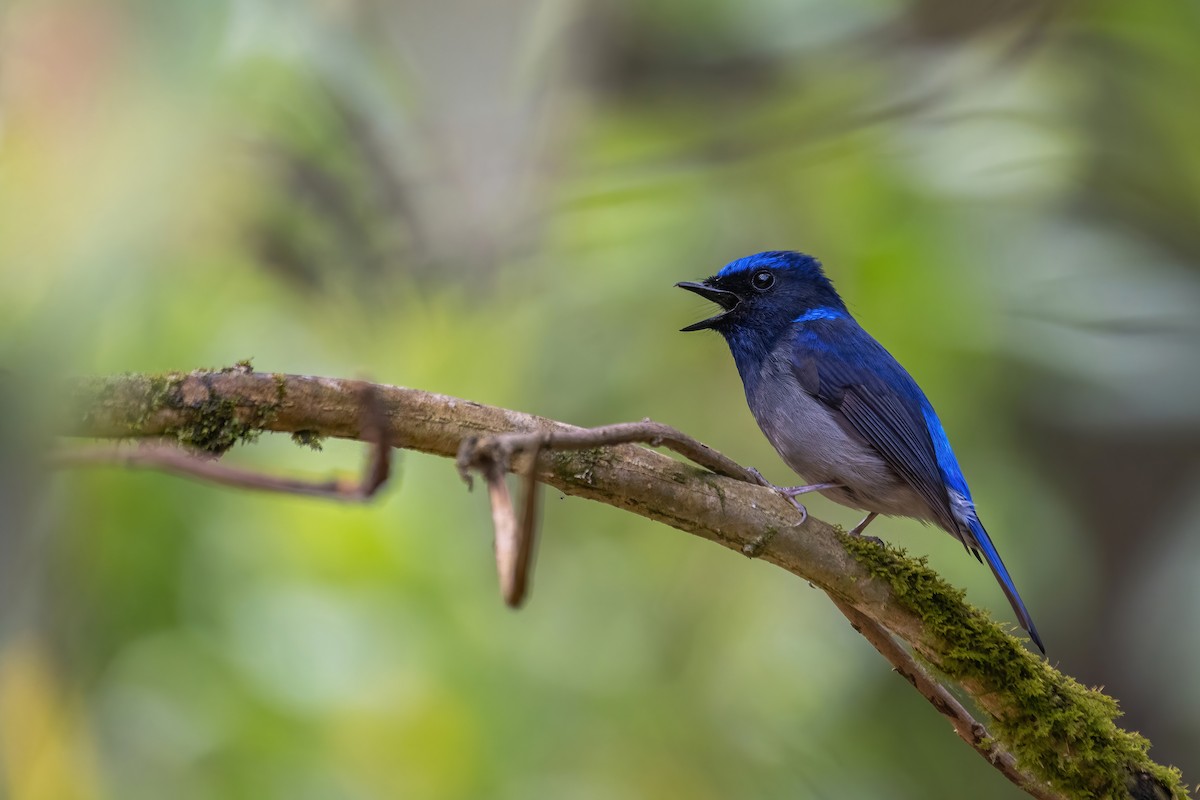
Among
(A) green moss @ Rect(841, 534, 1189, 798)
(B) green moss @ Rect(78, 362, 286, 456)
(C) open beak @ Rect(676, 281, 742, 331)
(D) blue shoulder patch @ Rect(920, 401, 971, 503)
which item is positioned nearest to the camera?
(B) green moss @ Rect(78, 362, 286, 456)

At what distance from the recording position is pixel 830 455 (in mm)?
3719

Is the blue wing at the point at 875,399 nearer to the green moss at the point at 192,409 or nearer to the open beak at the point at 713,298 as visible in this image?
the open beak at the point at 713,298

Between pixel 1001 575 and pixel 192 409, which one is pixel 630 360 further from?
pixel 192 409

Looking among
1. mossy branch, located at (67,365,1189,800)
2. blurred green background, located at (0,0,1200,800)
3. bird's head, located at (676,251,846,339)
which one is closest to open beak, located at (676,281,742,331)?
bird's head, located at (676,251,846,339)

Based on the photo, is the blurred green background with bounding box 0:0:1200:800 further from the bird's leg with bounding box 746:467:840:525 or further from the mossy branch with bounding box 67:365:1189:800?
the mossy branch with bounding box 67:365:1189:800

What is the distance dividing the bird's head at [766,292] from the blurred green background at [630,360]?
18.6 inches

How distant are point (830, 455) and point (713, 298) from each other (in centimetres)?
88

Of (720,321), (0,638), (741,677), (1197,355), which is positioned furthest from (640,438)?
(1197,355)

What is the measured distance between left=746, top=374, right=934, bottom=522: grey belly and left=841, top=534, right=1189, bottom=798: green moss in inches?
37.1

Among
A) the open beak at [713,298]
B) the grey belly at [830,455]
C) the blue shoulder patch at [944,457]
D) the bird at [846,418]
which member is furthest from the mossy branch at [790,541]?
the open beak at [713,298]

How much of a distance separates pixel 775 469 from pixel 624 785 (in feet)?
4.75

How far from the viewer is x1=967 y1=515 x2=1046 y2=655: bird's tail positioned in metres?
3.15

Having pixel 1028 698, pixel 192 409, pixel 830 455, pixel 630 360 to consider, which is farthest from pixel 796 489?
pixel 192 409

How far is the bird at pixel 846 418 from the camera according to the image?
3.64 meters
